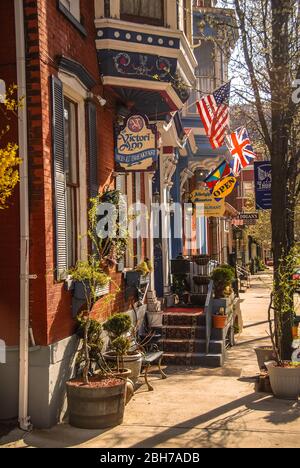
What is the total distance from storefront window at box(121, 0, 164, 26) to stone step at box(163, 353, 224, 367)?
19.1 feet

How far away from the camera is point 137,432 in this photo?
6.37m

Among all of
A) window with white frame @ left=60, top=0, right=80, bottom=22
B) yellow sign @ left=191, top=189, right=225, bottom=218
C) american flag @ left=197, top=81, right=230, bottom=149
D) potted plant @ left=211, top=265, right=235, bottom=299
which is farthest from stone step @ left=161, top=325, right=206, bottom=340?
yellow sign @ left=191, top=189, right=225, bottom=218

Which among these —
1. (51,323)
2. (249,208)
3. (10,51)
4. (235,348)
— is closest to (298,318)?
(235,348)

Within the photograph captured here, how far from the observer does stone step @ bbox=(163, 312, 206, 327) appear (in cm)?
1116

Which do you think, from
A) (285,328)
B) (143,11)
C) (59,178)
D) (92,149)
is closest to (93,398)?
(59,178)

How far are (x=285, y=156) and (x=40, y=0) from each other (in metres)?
4.37

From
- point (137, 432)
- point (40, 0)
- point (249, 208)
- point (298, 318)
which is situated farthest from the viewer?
point (249, 208)

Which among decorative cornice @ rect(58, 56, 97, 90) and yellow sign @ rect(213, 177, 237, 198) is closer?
decorative cornice @ rect(58, 56, 97, 90)

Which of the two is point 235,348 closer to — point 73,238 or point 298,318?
point 298,318

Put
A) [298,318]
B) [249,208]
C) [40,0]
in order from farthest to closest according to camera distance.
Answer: [249,208]
[298,318]
[40,0]

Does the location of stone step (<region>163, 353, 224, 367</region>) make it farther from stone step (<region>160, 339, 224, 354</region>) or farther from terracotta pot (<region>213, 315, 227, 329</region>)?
terracotta pot (<region>213, 315, 227, 329</region>)

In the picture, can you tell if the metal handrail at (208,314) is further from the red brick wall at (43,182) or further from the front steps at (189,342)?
the red brick wall at (43,182)

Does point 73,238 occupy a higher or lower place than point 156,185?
lower

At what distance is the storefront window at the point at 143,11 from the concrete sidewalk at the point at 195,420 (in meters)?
5.91
